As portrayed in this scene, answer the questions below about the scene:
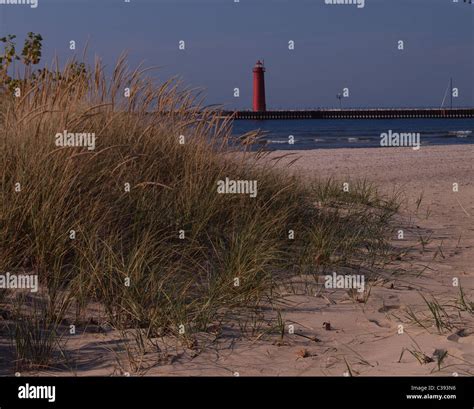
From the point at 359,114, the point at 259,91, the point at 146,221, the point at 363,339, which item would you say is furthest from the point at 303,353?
the point at 359,114

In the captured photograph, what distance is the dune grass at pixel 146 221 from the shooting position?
13.4 feet

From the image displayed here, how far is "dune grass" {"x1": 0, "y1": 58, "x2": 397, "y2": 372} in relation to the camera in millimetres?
4094

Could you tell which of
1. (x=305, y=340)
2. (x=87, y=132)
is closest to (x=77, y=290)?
(x=305, y=340)

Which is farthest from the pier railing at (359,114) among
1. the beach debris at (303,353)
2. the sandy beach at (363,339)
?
the beach debris at (303,353)

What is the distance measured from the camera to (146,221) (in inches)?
193

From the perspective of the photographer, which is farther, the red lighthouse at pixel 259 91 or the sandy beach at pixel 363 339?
the red lighthouse at pixel 259 91

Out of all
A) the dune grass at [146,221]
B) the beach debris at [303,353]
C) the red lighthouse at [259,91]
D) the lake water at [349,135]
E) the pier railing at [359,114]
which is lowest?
the beach debris at [303,353]

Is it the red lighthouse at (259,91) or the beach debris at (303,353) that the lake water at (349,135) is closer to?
the red lighthouse at (259,91)

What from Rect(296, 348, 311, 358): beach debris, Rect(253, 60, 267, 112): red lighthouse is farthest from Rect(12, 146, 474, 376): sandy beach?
Rect(253, 60, 267, 112): red lighthouse

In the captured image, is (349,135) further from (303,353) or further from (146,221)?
(303,353)

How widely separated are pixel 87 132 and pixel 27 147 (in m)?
0.64
